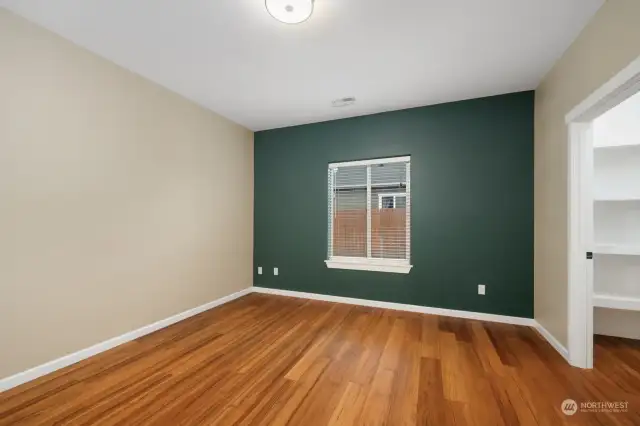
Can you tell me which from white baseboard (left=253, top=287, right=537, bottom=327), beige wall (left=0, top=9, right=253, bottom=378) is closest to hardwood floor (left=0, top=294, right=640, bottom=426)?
white baseboard (left=253, top=287, right=537, bottom=327)

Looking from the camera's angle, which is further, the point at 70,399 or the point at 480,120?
the point at 480,120

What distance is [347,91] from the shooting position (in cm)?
317

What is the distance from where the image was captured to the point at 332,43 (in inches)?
90.3

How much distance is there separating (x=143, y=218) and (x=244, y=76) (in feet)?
6.20

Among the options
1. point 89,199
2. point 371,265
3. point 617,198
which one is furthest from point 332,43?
point 617,198

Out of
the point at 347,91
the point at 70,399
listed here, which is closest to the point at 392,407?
the point at 70,399

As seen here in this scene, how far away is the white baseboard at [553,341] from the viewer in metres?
2.32

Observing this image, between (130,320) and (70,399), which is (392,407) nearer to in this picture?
(70,399)

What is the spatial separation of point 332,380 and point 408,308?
1.93 meters

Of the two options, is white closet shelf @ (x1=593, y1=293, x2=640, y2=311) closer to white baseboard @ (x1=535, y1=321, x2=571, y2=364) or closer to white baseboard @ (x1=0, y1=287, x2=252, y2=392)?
white baseboard @ (x1=535, y1=321, x2=571, y2=364)

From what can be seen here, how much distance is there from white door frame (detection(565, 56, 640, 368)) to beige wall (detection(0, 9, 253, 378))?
4.00m
